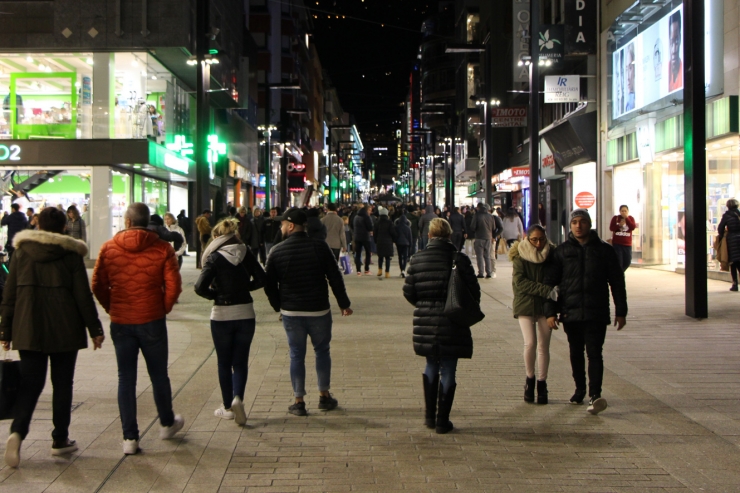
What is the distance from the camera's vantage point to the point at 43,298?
5570 millimetres

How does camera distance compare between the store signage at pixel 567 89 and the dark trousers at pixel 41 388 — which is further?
the store signage at pixel 567 89

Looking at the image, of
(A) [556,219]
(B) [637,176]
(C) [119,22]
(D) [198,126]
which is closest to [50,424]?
(D) [198,126]

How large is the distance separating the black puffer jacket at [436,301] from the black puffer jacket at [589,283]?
3.50ft

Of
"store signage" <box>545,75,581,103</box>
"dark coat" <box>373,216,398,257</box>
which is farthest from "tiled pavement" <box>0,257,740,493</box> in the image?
"store signage" <box>545,75,581,103</box>

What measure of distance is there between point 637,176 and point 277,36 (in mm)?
53304

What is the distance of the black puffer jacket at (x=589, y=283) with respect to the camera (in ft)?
22.6

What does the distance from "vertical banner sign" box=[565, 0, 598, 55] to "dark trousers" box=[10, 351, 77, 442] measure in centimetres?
2378

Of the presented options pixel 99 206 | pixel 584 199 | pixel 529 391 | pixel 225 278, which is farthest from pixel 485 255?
pixel 225 278

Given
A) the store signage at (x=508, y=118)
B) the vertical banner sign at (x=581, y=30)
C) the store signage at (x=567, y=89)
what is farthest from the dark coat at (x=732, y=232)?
the store signage at (x=508, y=118)

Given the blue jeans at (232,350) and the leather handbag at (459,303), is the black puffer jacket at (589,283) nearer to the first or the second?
the leather handbag at (459,303)

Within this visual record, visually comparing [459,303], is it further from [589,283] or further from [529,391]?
[529,391]

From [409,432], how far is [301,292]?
1482mm

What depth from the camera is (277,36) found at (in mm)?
72812

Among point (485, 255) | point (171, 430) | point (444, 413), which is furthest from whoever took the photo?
point (485, 255)
